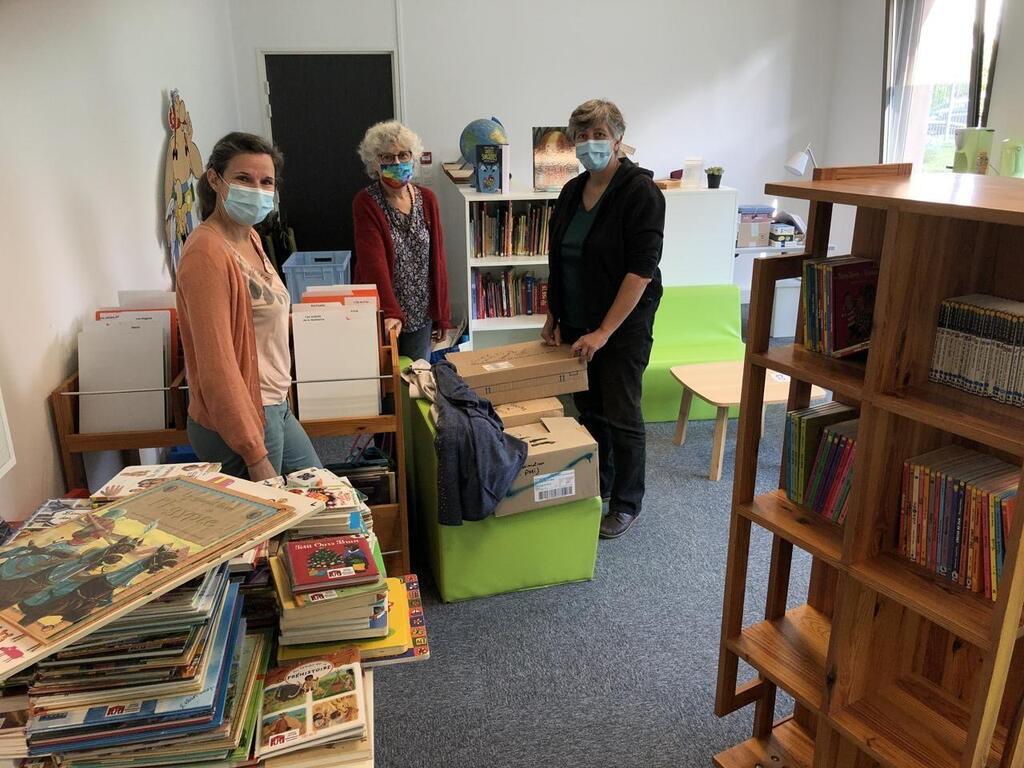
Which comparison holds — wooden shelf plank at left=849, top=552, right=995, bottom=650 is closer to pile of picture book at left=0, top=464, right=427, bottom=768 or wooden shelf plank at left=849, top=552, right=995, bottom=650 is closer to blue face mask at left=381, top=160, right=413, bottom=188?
pile of picture book at left=0, top=464, right=427, bottom=768

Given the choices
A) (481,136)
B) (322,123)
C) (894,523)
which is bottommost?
(894,523)

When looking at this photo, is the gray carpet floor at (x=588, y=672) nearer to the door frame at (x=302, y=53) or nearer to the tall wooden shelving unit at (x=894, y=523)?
the tall wooden shelving unit at (x=894, y=523)

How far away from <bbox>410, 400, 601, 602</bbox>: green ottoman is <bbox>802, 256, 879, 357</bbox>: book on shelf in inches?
46.8

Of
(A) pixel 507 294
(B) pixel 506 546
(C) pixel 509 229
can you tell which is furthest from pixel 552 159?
(B) pixel 506 546

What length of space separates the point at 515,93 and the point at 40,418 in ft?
14.3

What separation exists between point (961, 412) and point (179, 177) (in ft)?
10.4

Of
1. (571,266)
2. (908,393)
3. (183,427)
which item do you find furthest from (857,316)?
(183,427)

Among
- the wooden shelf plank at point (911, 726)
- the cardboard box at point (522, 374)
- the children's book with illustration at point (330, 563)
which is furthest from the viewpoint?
the cardboard box at point (522, 374)

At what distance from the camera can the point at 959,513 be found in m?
1.33

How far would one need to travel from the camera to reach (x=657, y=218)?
2.51 m

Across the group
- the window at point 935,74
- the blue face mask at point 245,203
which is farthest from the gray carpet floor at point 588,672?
the window at point 935,74

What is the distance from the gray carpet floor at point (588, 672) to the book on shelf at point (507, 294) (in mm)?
1766

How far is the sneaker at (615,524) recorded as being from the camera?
2.93m

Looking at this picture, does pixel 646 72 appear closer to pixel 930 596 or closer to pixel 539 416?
pixel 539 416
